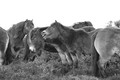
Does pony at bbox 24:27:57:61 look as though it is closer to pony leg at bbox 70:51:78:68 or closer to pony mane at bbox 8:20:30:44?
pony mane at bbox 8:20:30:44

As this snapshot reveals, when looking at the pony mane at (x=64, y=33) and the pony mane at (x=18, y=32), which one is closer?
the pony mane at (x=64, y=33)

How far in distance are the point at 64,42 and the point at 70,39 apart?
0.25 meters

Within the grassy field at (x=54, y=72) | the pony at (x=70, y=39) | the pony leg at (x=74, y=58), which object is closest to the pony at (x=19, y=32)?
the grassy field at (x=54, y=72)

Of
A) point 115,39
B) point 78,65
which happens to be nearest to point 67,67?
point 78,65

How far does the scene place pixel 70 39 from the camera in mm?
12148

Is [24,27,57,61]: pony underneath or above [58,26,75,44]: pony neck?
underneath

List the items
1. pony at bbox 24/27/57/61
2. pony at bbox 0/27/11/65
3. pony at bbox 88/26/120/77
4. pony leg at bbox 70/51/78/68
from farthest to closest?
pony at bbox 24/27/57/61
pony at bbox 0/27/11/65
pony leg at bbox 70/51/78/68
pony at bbox 88/26/120/77

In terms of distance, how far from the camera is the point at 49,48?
43.3ft

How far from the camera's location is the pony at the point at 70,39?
12062mm

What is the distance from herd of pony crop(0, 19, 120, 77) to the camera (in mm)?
9812

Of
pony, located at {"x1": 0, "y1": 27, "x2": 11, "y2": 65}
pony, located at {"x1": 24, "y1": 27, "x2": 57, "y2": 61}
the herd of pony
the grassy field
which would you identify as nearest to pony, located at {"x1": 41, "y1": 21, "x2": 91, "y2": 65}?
the herd of pony

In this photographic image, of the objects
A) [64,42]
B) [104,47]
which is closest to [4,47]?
[64,42]

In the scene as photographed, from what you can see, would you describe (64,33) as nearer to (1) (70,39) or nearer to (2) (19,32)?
(1) (70,39)

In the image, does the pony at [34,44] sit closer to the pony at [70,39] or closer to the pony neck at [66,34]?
the pony at [70,39]
